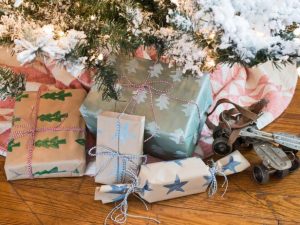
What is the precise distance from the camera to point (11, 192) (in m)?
1.08

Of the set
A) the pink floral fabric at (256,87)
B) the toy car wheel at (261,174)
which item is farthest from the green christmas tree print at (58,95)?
the toy car wheel at (261,174)

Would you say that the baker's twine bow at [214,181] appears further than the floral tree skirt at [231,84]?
No

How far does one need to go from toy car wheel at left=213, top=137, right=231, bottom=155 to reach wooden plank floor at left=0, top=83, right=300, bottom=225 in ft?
0.23

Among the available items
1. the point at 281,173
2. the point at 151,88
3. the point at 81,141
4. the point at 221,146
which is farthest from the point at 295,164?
the point at 81,141

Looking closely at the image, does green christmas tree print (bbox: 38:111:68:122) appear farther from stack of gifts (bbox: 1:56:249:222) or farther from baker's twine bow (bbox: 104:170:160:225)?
baker's twine bow (bbox: 104:170:160:225)

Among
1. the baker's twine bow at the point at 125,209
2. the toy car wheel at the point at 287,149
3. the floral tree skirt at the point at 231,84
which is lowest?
the baker's twine bow at the point at 125,209

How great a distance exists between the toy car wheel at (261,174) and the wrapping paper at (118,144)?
0.99ft

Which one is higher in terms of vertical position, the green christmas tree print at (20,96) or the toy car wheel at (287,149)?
the green christmas tree print at (20,96)

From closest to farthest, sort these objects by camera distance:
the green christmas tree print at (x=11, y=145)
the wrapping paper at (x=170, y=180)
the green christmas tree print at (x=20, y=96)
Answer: the wrapping paper at (x=170, y=180)
the green christmas tree print at (x=11, y=145)
the green christmas tree print at (x=20, y=96)

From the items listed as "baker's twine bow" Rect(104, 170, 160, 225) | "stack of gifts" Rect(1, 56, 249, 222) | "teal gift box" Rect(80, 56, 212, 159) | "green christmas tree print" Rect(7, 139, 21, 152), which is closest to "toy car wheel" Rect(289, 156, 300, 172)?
"stack of gifts" Rect(1, 56, 249, 222)

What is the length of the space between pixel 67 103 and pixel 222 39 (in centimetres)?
52

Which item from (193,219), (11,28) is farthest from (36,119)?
(193,219)

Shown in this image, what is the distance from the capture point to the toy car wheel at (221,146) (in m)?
1.09

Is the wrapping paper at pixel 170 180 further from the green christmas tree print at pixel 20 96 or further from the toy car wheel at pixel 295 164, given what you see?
the green christmas tree print at pixel 20 96
